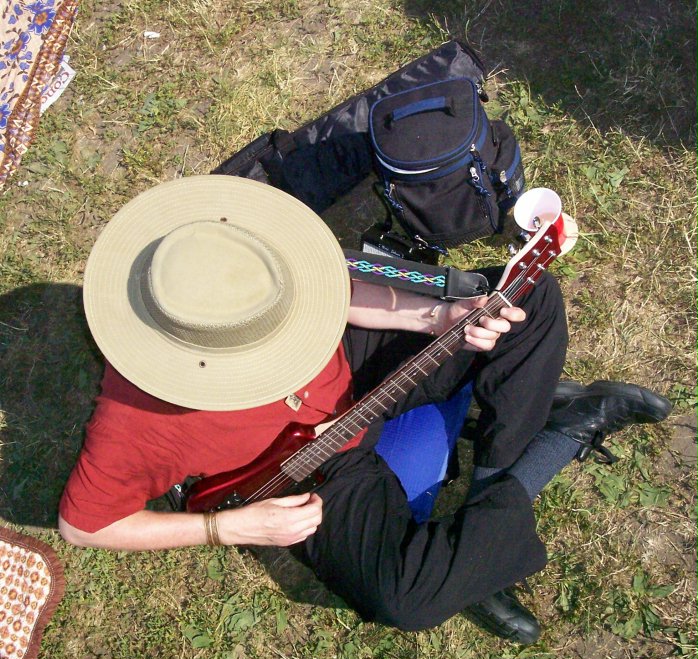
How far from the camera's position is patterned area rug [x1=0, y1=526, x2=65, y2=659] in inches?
152

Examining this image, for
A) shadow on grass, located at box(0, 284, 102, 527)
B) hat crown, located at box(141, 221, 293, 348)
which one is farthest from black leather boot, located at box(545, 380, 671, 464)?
shadow on grass, located at box(0, 284, 102, 527)

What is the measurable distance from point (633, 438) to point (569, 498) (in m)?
0.48

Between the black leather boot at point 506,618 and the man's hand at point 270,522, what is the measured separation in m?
1.06

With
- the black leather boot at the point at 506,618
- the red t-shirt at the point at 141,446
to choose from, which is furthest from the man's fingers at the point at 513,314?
the black leather boot at the point at 506,618

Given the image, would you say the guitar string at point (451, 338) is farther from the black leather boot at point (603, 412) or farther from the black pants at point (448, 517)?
the black leather boot at point (603, 412)

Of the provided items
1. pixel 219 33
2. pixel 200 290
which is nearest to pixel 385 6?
pixel 219 33

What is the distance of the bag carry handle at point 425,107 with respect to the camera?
3.47 m

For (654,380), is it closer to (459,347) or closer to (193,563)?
(459,347)

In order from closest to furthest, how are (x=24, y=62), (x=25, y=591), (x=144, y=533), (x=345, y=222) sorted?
1. (x=144, y=533)
2. (x=25, y=591)
3. (x=345, y=222)
4. (x=24, y=62)

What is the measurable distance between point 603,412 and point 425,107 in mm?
1790

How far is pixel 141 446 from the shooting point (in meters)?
2.68

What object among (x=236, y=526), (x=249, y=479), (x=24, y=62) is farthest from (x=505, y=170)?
(x=24, y=62)

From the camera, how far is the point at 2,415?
4.36m

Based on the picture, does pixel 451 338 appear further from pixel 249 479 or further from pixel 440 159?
pixel 249 479
